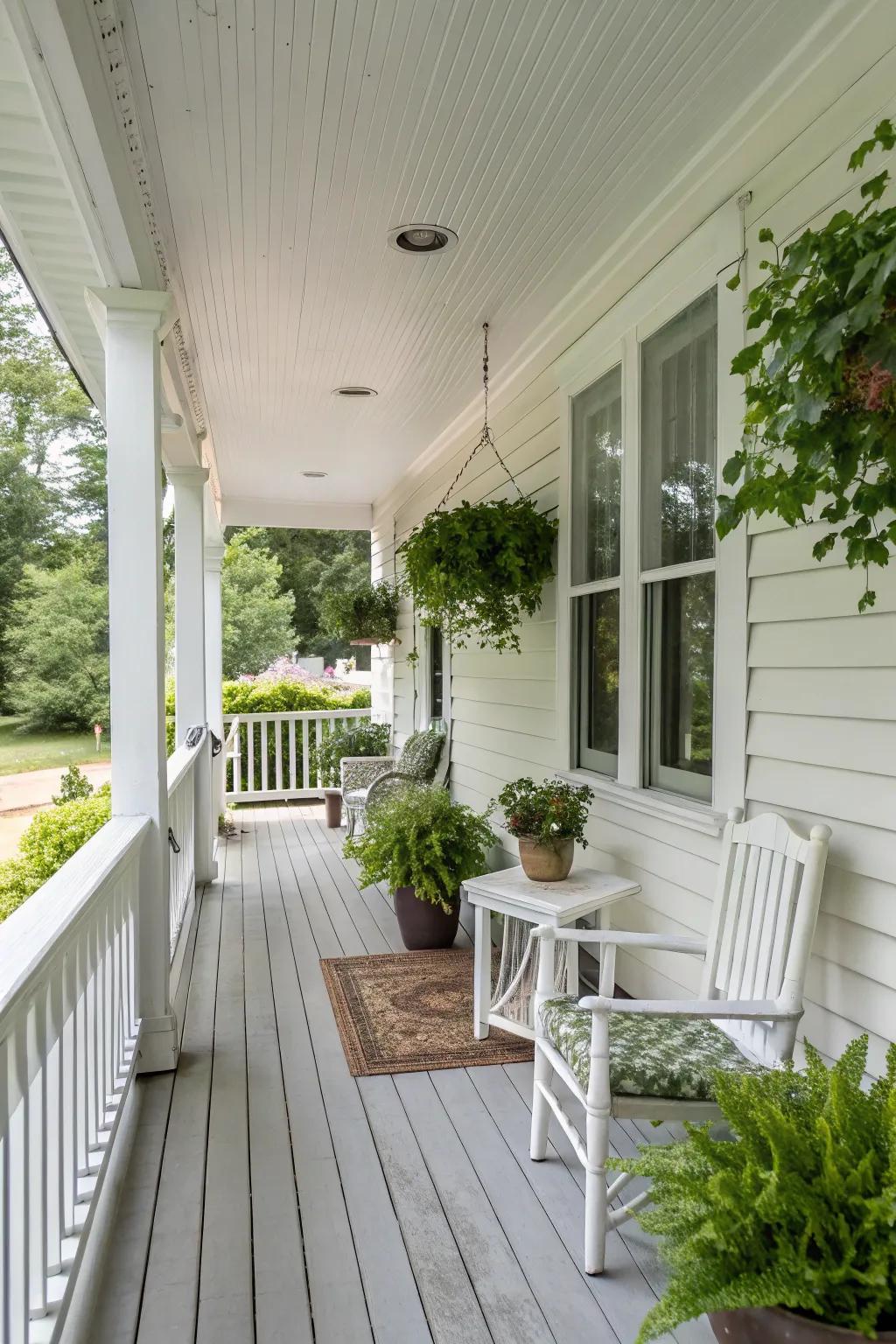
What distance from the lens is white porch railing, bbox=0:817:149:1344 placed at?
1.44 meters

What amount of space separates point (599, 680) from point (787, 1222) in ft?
8.10

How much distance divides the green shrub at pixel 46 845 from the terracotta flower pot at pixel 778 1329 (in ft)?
10.2

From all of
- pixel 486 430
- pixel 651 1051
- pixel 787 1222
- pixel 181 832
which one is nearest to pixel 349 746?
pixel 181 832

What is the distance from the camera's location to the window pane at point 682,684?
2.82 metres

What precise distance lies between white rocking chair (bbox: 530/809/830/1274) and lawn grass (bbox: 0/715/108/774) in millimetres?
1486

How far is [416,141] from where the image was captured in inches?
99.4

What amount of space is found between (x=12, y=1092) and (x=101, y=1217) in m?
0.94

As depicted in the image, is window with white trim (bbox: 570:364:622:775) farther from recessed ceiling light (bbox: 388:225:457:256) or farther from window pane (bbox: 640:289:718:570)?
recessed ceiling light (bbox: 388:225:457:256)

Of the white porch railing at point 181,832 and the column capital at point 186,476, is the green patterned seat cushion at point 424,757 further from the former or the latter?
the column capital at point 186,476

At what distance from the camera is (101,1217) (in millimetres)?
2160

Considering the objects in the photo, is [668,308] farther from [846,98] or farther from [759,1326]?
[759,1326]

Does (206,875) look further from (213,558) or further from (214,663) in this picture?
(213,558)

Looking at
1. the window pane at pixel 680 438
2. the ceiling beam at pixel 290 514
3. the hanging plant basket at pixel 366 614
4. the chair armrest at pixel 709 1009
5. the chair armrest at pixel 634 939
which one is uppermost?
the ceiling beam at pixel 290 514

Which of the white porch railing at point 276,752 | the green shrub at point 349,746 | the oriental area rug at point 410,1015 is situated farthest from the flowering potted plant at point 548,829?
the white porch railing at point 276,752
